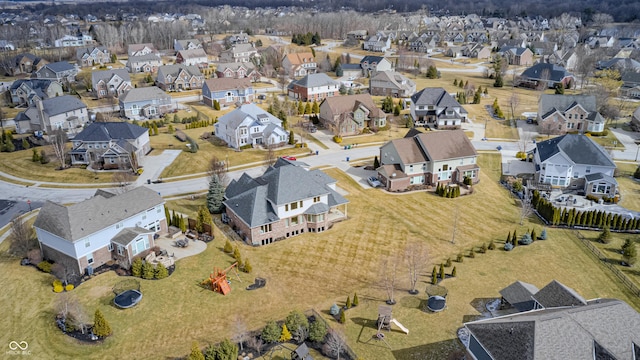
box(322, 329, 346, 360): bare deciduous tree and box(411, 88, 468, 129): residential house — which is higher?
box(411, 88, 468, 129): residential house

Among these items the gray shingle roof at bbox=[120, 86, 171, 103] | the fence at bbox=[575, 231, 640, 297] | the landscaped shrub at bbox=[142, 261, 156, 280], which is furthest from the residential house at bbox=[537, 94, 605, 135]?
the gray shingle roof at bbox=[120, 86, 171, 103]

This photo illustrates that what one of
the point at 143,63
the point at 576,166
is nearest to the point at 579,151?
the point at 576,166

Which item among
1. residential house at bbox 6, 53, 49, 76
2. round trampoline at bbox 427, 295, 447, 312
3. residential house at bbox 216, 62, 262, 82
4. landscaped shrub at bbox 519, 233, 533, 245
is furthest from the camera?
residential house at bbox 6, 53, 49, 76

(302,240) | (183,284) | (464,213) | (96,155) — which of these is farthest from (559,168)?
(96,155)

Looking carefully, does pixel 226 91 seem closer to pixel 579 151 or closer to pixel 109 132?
pixel 109 132

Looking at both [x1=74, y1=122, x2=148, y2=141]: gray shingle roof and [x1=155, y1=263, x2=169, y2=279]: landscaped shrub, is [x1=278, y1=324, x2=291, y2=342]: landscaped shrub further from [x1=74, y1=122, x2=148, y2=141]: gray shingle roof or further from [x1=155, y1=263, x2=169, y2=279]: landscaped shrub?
[x1=74, y1=122, x2=148, y2=141]: gray shingle roof

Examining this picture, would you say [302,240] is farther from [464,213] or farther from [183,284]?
[464,213]

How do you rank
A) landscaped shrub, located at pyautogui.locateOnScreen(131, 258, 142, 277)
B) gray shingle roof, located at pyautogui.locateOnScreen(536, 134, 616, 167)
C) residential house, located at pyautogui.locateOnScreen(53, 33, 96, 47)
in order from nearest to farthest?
landscaped shrub, located at pyautogui.locateOnScreen(131, 258, 142, 277), gray shingle roof, located at pyautogui.locateOnScreen(536, 134, 616, 167), residential house, located at pyautogui.locateOnScreen(53, 33, 96, 47)
